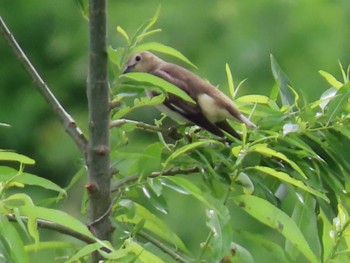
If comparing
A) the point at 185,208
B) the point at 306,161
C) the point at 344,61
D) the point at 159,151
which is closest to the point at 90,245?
the point at 159,151

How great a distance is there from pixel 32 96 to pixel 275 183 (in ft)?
10.1

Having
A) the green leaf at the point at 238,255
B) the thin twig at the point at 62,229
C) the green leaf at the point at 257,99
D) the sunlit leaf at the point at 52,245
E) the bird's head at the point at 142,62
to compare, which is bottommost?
the bird's head at the point at 142,62

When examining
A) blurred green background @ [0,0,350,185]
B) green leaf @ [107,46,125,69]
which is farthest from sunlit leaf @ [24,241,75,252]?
blurred green background @ [0,0,350,185]

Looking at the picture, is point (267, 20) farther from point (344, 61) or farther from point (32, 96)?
point (32, 96)

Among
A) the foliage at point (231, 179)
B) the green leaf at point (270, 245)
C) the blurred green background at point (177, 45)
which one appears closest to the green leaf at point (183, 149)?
the foliage at point (231, 179)

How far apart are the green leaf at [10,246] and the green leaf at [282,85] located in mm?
460

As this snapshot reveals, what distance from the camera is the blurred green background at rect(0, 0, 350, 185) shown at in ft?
12.5

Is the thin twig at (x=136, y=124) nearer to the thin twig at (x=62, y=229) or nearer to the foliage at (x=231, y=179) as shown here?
the foliage at (x=231, y=179)

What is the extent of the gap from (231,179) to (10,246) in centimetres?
30

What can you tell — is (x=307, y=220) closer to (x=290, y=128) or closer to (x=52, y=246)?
(x=290, y=128)

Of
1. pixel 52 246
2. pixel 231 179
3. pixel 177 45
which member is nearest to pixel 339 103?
pixel 231 179

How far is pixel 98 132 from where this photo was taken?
46.3 inches

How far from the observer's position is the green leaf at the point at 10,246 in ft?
3.38

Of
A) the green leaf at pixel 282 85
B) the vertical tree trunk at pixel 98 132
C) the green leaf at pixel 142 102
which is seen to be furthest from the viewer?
the green leaf at pixel 282 85
